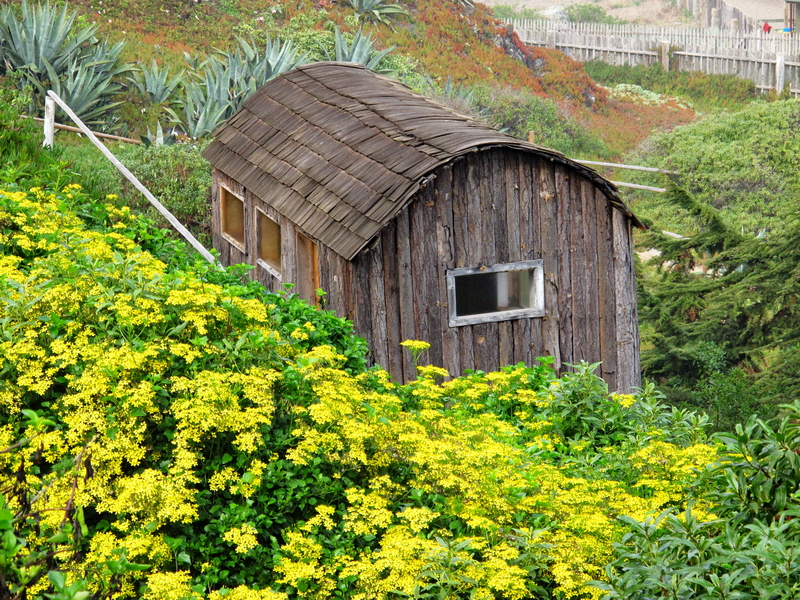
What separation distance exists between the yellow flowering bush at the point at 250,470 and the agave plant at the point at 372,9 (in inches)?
996

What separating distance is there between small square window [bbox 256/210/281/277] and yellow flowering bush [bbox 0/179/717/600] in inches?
192

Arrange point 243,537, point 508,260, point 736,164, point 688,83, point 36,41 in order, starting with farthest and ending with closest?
point 688,83 < point 736,164 < point 36,41 < point 508,260 < point 243,537

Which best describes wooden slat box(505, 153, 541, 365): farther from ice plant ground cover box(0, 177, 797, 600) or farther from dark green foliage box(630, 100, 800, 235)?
dark green foliage box(630, 100, 800, 235)

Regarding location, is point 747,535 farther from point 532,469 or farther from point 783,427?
point 532,469

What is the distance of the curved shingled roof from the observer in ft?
28.6

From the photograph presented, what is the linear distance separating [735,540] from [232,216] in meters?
8.97

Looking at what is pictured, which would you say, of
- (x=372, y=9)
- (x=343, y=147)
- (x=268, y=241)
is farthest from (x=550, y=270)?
(x=372, y=9)

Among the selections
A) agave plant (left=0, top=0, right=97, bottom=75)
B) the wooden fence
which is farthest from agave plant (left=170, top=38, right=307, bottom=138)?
the wooden fence

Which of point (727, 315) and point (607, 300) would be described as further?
point (727, 315)

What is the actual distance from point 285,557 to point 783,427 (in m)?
2.53

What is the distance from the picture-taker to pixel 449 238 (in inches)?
355

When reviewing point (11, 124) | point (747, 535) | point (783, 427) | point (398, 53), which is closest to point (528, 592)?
point (747, 535)

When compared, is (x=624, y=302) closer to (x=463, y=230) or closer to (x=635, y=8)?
(x=463, y=230)

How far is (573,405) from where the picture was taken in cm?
714
